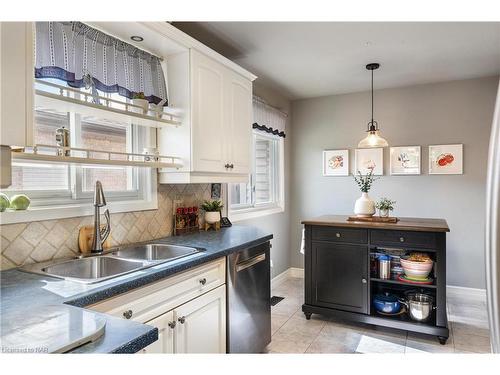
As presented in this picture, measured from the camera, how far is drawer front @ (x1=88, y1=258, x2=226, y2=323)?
4.50 feet

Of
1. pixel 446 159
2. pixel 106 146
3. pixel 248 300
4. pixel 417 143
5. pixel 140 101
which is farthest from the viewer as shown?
pixel 417 143

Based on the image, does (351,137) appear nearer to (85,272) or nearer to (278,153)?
(278,153)

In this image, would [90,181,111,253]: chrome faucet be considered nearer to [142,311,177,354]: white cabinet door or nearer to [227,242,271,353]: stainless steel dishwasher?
[142,311,177,354]: white cabinet door

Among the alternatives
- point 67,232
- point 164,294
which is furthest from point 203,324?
point 67,232

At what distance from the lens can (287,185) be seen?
4652mm

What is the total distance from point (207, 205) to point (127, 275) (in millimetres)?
1413

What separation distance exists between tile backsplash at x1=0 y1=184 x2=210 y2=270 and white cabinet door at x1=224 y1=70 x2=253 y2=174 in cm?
52

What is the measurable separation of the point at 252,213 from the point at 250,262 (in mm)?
1466

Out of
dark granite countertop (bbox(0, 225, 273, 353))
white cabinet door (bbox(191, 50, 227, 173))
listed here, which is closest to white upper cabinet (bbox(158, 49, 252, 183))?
white cabinet door (bbox(191, 50, 227, 173))

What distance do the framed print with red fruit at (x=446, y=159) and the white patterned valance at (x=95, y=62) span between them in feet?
10.5

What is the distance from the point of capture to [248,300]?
7.44 ft

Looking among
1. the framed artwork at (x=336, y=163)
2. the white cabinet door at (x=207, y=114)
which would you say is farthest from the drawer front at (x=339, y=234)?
the framed artwork at (x=336, y=163)

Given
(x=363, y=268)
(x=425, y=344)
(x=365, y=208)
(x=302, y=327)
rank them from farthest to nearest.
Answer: (x=365, y=208) < (x=302, y=327) < (x=363, y=268) < (x=425, y=344)

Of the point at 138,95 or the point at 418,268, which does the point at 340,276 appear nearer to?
the point at 418,268
